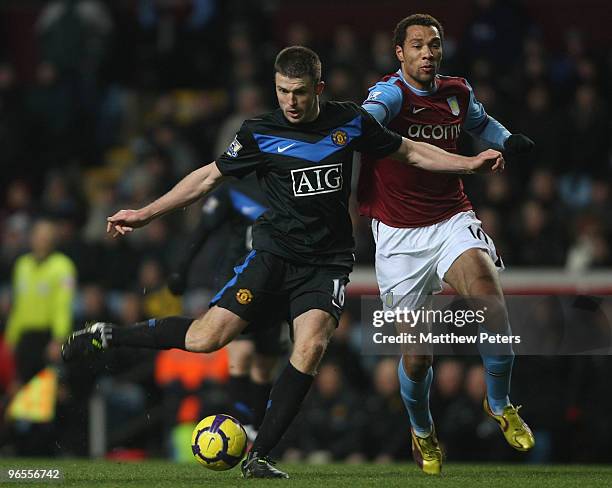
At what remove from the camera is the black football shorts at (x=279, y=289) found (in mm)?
7301

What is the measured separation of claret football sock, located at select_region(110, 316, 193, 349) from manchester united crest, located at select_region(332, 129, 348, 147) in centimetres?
123

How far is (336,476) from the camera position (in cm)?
780

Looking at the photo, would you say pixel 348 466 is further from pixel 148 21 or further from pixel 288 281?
pixel 148 21

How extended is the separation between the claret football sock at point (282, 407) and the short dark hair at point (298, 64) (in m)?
1.50

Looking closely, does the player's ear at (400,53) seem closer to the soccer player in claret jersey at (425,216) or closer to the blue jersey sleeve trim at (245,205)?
the soccer player in claret jersey at (425,216)

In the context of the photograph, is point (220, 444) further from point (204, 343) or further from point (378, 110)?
point (378, 110)

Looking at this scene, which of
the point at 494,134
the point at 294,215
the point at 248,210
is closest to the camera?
the point at 294,215

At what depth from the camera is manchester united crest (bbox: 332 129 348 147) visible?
7332mm

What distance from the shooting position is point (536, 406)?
10656mm

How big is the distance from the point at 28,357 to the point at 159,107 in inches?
187

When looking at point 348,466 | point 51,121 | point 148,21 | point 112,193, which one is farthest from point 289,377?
point 148,21

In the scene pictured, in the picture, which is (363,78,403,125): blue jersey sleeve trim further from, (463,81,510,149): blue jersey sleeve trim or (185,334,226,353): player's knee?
(185,334,226,353): player's knee

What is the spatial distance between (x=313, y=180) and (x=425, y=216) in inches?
36.5

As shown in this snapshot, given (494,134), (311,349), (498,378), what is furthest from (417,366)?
(494,134)
